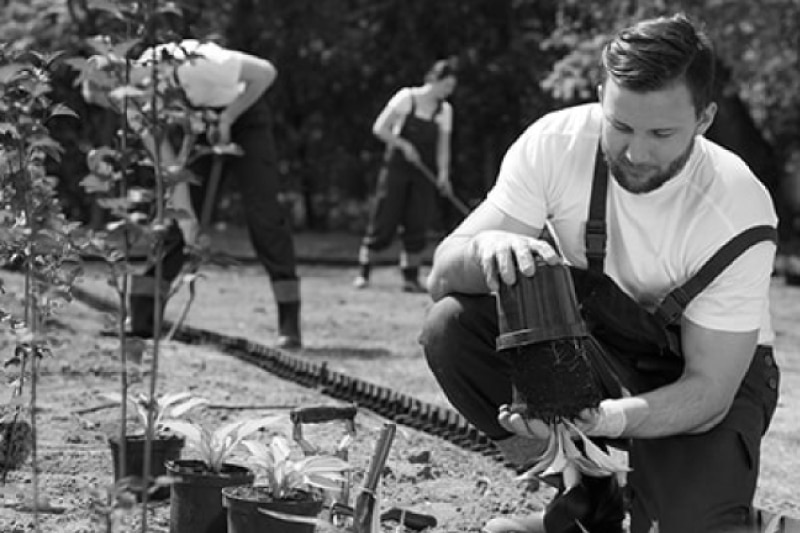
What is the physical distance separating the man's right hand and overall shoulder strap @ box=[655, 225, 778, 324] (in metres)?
0.41

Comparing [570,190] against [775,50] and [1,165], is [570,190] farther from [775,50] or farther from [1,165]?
[775,50]

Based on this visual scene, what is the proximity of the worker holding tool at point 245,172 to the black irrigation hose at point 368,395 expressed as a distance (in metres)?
0.37

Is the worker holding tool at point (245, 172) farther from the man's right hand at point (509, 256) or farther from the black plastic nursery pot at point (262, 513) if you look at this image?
the black plastic nursery pot at point (262, 513)

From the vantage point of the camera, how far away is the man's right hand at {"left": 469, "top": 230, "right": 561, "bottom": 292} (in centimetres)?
330

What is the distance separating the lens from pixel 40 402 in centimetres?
570

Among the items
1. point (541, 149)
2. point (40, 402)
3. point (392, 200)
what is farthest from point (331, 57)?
point (541, 149)

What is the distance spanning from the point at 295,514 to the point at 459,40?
1905 cm

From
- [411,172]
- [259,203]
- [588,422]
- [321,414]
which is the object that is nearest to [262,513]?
[321,414]

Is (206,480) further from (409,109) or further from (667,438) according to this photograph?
(409,109)

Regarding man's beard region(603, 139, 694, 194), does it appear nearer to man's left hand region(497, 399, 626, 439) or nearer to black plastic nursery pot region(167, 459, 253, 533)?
man's left hand region(497, 399, 626, 439)

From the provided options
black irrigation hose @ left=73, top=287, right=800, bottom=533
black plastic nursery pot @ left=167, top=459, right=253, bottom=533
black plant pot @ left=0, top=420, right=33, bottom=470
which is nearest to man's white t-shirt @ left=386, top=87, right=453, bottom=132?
black irrigation hose @ left=73, top=287, right=800, bottom=533

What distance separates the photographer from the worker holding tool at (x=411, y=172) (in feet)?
41.7

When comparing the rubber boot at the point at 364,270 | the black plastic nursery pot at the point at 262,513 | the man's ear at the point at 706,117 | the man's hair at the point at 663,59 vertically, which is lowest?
the rubber boot at the point at 364,270

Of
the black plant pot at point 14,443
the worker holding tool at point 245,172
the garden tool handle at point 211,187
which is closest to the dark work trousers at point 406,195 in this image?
the worker holding tool at point 245,172
